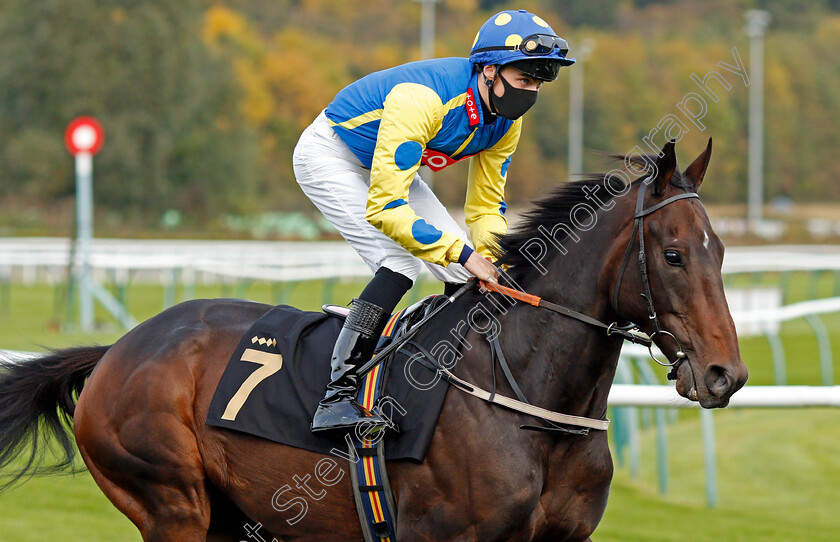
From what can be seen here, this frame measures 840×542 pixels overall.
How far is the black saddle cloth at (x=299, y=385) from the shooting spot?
9.67ft

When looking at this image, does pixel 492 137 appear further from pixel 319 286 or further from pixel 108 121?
pixel 108 121

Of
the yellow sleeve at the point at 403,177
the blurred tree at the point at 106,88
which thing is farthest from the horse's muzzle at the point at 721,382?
the blurred tree at the point at 106,88

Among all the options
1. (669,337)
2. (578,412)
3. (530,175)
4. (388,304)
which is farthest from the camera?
(530,175)

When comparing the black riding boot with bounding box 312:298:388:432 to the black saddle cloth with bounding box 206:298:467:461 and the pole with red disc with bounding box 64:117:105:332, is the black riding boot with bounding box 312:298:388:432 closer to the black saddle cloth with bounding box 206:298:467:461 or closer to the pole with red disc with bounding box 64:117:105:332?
the black saddle cloth with bounding box 206:298:467:461

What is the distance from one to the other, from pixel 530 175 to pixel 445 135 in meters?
42.3

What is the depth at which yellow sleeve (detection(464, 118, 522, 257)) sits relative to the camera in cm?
343

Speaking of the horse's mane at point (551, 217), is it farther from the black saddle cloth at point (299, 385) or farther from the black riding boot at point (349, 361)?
the black riding boot at point (349, 361)

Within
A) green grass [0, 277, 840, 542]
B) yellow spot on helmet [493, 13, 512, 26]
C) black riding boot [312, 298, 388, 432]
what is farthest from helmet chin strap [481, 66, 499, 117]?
green grass [0, 277, 840, 542]

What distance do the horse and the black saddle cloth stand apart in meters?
0.05

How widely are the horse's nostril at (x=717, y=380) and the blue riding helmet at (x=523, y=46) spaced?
0.99m

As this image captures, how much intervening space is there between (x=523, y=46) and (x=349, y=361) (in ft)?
3.47

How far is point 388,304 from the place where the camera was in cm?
309

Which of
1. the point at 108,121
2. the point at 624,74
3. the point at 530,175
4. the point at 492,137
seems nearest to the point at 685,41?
the point at 624,74

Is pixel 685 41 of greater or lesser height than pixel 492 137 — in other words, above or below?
above
